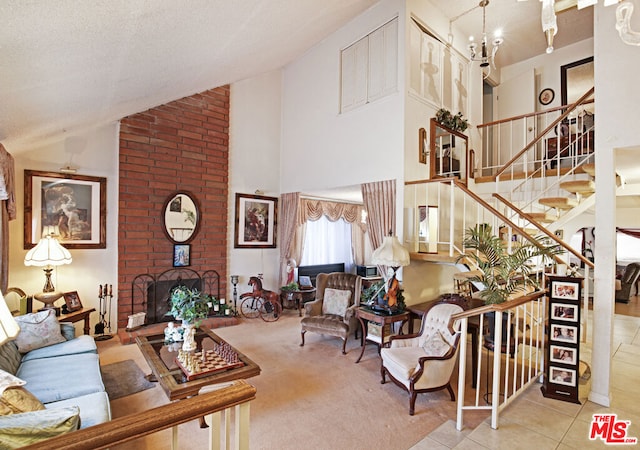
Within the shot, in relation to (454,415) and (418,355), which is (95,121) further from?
(454,415)

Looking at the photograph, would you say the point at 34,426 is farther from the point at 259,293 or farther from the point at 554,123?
the point at 554,123

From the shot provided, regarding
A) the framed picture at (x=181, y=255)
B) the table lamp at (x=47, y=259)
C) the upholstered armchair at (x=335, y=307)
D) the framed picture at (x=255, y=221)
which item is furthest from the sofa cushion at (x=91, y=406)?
the framed picture at (x=255, y=221)

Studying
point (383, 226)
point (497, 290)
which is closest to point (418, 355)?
point (497, 290)

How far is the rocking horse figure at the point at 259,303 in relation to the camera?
5.88 m

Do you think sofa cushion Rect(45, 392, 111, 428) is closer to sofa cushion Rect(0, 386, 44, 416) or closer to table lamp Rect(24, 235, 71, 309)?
sofa cushion Rect(0, 386, 44, 416)

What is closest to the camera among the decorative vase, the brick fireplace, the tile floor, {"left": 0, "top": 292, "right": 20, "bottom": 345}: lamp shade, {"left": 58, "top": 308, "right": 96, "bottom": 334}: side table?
{"left": 0, "top": 292, "right": 20, "bottom": 345}: lamp shade

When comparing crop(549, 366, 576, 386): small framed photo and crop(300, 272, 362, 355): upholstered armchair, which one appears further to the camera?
crop(300, 272, 362, 355): upholstered armchair

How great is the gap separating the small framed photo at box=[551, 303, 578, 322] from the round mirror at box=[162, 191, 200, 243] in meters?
Answer: 5.20

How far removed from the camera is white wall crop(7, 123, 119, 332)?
4.16 metres

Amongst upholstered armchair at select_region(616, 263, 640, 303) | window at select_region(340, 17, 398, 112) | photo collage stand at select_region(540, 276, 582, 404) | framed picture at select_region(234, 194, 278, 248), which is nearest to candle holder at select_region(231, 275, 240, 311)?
framed picture at select_region(234, 194, 278, 248)

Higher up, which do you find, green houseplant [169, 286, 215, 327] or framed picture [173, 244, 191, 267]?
framed picture [173, 244, 191, 267]

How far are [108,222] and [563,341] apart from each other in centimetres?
596

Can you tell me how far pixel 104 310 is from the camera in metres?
4.80

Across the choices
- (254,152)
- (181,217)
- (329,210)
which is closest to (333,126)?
(254,152)
